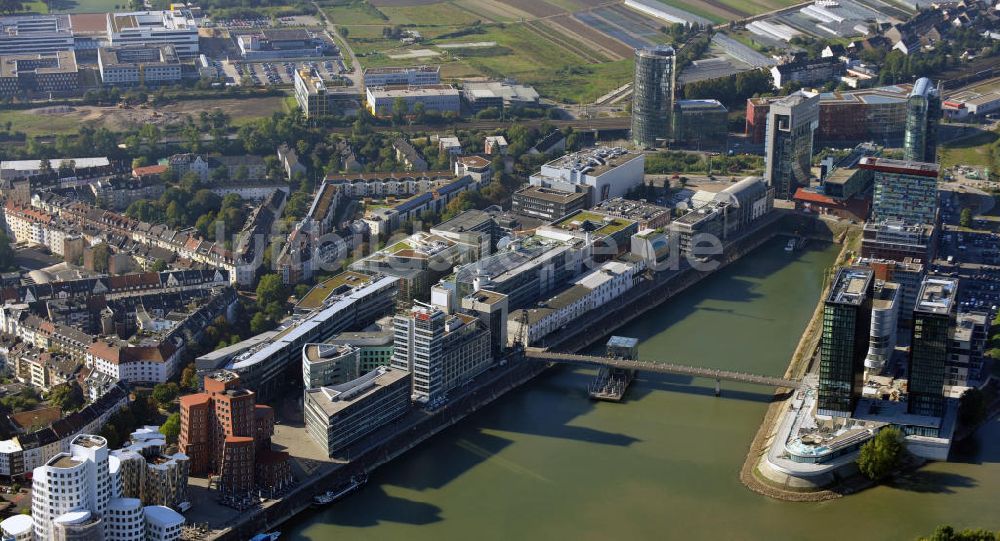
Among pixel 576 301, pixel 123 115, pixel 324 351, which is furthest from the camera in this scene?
pixel 123 115

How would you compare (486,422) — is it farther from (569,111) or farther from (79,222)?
(569,111)

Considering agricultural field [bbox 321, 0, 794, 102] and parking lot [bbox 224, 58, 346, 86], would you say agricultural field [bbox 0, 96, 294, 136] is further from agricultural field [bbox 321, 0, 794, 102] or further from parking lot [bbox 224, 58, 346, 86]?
agricultural field [bbox 321, 0, 794, 102]

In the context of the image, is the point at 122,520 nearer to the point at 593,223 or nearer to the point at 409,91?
the point at 593,223

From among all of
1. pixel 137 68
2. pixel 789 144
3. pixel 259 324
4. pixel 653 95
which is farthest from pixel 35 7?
pixel 259 324

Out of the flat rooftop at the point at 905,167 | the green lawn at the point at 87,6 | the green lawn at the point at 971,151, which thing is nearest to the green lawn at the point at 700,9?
the green lawn at the point at 971,151

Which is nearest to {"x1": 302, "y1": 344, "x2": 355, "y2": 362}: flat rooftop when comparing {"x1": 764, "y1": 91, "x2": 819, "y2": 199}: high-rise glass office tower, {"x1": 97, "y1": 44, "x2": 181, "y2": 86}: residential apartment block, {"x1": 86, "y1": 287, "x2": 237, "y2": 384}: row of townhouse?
{"x1": 86, "y1": 287, "x2": 237, "y2": 384}: row of townhouse

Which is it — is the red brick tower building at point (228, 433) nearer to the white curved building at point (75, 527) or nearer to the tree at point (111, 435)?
the tree at point (111, 435)
